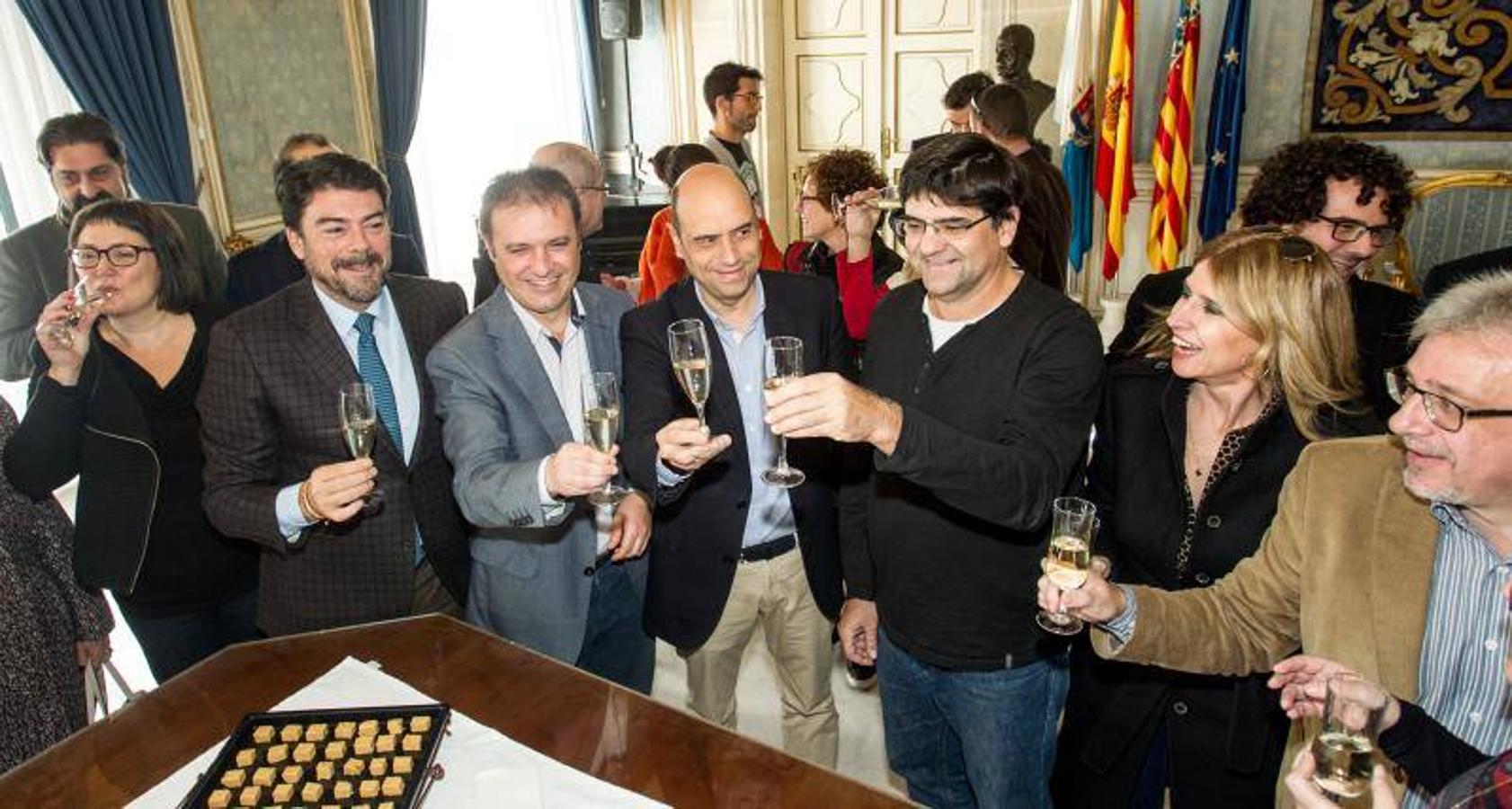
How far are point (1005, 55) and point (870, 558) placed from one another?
4.83 m

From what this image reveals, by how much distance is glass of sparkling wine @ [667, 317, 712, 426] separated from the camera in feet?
6.12

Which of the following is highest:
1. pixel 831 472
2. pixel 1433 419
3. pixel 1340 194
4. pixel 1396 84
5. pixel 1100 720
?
pixel 1396 84

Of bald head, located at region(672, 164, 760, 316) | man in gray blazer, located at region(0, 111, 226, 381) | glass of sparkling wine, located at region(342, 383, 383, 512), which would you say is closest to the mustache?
glass of sparkling wine, located at region(342, 383, 383, 512)

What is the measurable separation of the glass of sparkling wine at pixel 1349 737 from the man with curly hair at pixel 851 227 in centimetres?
234

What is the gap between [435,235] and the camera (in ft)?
23.5

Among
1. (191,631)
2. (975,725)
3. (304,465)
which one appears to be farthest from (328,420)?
(975,725)

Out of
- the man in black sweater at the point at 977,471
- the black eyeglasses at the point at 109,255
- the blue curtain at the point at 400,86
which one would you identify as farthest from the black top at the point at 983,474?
the blue curtain at the point at 400,86

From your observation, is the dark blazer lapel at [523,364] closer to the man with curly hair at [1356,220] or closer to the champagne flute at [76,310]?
the champagne flute at [76,310]

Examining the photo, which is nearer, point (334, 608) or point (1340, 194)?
point (334, 608)

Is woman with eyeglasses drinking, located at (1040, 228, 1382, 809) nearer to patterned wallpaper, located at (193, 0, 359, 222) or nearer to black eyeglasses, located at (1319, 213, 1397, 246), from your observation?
black eyeglasses, located at (1319, 213, 1397, 246)

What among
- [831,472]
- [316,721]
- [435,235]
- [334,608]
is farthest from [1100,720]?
[435,235]

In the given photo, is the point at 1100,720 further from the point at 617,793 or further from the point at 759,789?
the point at 617,793

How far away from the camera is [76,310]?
230 centimetres

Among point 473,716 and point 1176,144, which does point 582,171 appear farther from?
point 1176,144
